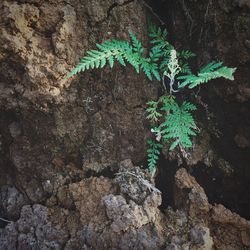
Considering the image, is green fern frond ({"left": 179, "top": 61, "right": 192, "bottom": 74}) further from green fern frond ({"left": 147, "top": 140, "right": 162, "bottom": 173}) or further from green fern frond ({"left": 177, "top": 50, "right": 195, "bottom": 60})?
green fern frond ({"left": 147, "top": 140, "right": 162, "bottom": 173})

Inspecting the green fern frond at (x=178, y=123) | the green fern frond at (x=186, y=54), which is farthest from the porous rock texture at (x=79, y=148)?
the green fern frond at (x=186, y=54)

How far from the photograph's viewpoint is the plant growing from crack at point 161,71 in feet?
10.1

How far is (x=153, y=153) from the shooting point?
11.7 feet

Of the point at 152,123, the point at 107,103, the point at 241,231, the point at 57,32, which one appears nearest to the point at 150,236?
the point at 241,231

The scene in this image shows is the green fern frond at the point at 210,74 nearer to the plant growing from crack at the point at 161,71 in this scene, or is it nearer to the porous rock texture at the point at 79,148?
the plant growing from crack at the point at 161,71

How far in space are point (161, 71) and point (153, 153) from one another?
995 millimetres

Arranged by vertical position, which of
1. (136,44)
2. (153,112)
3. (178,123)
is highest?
(136,44)

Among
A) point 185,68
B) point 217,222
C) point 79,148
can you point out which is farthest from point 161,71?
point 217,222

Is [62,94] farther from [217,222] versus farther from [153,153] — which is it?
[217,222]

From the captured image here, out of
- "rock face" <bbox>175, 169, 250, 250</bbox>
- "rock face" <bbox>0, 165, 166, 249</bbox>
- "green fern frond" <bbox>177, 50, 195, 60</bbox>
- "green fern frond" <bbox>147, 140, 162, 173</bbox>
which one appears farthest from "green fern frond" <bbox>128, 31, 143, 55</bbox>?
"rock face" <bbox>175, 169, 250, 250</bbox>

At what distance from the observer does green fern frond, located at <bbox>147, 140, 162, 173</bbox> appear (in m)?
3.49

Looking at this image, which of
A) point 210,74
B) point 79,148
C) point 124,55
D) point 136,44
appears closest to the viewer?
point 210,74

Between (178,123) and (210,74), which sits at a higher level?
(210,74)

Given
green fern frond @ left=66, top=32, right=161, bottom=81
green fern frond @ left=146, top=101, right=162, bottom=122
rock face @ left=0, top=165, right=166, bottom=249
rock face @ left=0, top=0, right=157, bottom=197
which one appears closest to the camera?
green fern frond @ left=66, top=32, right=161, bottom=81
